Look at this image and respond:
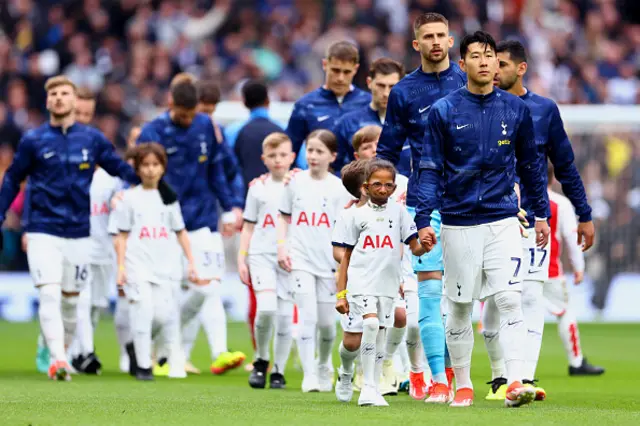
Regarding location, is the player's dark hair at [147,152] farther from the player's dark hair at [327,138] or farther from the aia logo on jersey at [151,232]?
the player's dark hair at [327,138]

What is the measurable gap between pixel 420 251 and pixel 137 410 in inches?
81.2

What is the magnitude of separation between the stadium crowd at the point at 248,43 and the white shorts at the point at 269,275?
1185 cm

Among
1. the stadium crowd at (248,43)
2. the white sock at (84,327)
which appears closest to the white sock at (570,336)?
the white sock at (84,327)

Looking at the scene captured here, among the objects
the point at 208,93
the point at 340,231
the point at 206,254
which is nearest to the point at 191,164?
the point at 206,254

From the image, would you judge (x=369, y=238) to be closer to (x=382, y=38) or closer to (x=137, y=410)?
(x=137, y=410)

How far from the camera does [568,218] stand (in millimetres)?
13281

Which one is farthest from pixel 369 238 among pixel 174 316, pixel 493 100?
pixel 174 316

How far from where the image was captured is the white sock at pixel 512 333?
8.63 metres

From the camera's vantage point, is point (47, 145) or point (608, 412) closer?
point (608, 412)

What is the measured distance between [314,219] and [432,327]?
1991 millimetres

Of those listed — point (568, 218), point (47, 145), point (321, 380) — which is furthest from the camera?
point (568, 218)

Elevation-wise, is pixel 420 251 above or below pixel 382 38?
below

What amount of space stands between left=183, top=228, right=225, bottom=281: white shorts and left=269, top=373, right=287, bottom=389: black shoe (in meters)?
2.04

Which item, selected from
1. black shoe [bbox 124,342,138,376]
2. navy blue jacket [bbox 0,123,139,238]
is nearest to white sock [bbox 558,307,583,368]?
black shoe [bbox 124,342,138,376]
